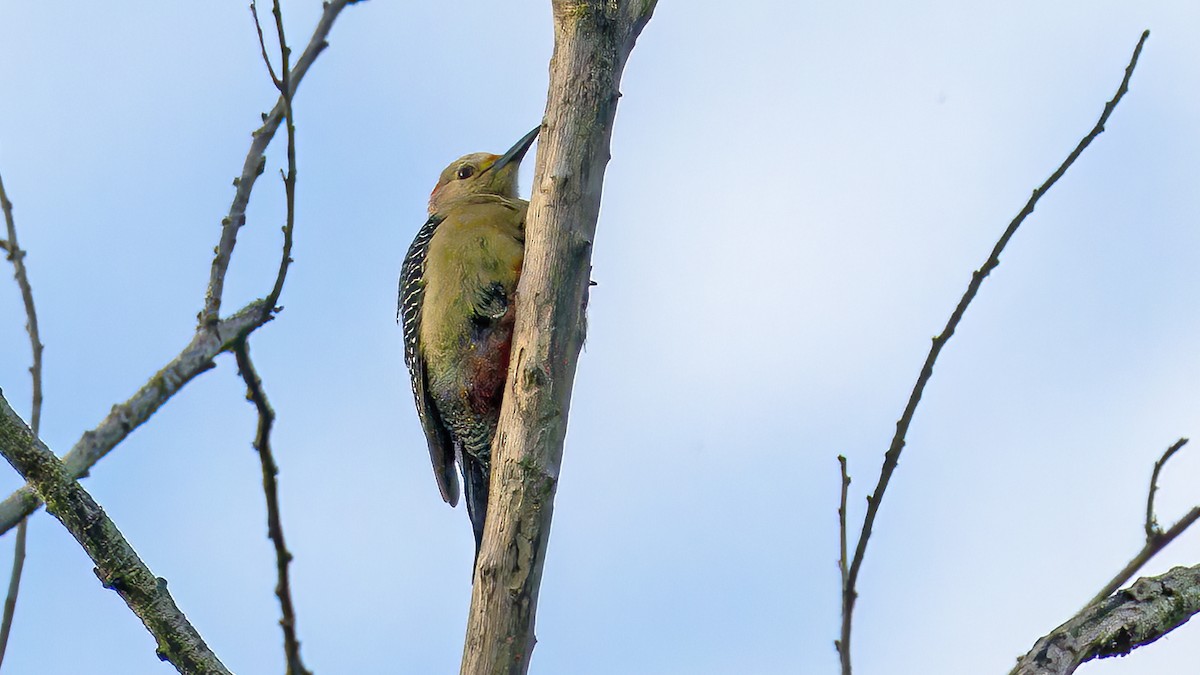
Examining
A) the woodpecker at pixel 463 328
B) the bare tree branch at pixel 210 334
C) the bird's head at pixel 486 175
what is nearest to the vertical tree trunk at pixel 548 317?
the bare tree branch at pixel 210 334

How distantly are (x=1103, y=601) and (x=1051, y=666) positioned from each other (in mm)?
334

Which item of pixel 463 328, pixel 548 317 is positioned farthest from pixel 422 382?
pixel 548 317

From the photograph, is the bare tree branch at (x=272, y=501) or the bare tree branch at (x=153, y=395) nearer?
the bare tree branch at (x=272, y=501)

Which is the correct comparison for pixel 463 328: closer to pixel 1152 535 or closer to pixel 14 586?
pixel 14 586

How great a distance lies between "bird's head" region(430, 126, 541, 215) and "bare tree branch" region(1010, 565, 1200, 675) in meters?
4.44

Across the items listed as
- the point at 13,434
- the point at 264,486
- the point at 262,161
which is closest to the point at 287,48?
the point at 262,161

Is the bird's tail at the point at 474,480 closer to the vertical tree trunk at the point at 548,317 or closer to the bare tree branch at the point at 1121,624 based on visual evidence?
the vertical tree trunk at the point at 548,317

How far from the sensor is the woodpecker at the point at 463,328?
5.84m

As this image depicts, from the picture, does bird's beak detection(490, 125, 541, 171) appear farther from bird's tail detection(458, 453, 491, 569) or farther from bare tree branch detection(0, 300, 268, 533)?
bare tree branch detection(0, 300, 268, 533)

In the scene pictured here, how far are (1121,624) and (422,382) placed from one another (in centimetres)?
361

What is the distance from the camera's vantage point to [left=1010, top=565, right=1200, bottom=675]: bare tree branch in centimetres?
343

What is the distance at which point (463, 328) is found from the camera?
5871 millimetres

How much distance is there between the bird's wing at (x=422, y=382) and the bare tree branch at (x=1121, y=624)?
3.43 metres

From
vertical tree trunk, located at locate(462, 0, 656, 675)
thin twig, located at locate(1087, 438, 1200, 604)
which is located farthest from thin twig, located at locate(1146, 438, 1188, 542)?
vertical tree trunk, located at locate(462, 0, 656, 675)
